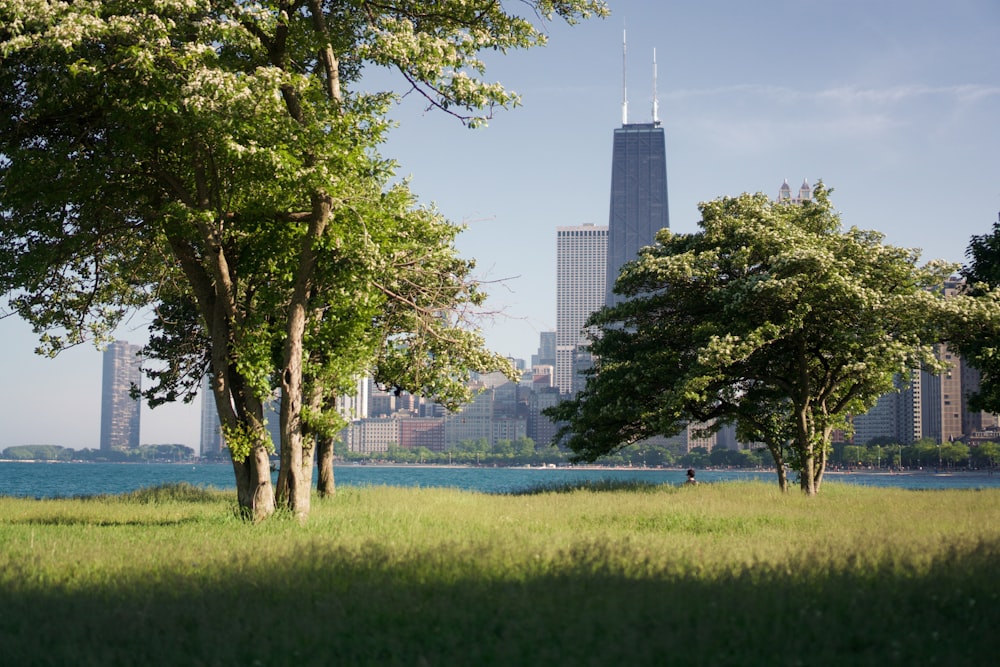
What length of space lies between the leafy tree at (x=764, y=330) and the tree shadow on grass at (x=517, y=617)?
Answer: 17.4 m

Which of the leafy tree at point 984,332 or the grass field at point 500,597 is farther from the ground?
the leafy tree at point 984,332

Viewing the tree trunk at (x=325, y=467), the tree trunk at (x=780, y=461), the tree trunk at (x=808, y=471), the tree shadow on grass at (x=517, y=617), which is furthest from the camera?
the tree trunk at (x=780, y=461)

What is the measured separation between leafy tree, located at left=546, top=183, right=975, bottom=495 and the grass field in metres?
12.2

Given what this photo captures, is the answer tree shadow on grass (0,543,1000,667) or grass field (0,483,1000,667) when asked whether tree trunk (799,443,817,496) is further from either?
tree shadow on grass (0,543,1000,667)

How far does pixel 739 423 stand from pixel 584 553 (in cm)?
2477

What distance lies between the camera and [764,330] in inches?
1122

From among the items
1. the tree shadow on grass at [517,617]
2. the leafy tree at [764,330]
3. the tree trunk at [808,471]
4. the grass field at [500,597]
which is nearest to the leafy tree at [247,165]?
the grass field at [500,597]

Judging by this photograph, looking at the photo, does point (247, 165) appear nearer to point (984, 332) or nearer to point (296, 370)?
point (296, 370)

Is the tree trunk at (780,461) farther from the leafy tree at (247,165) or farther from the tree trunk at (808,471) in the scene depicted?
the leafy tree at (247,165)

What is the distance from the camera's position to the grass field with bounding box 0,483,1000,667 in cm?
848

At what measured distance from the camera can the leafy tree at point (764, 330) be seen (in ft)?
93.5

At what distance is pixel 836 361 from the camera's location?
3162cm

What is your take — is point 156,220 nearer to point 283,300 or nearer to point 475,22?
point 283,300

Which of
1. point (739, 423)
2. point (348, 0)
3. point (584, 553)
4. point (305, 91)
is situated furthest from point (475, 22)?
point (739, 423)
